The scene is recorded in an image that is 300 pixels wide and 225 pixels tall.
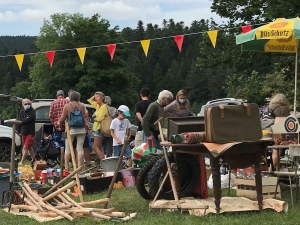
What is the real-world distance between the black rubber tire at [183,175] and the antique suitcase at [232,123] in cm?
89

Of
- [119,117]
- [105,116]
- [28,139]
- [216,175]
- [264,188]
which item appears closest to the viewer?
[216,175]

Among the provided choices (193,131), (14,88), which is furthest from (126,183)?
(14,88)

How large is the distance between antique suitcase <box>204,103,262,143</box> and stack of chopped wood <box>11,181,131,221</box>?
1.34 meters

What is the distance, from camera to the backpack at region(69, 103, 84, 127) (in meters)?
10.6

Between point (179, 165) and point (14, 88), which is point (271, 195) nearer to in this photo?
point (179, 165)

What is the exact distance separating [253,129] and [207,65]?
19.5 m

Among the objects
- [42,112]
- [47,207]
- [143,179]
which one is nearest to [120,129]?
[143,179]

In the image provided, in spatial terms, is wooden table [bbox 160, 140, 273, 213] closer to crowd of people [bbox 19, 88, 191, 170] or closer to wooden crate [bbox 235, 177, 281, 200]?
wooden crate [bbox 235, 177, 281, 200]

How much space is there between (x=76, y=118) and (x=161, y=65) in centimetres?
6732

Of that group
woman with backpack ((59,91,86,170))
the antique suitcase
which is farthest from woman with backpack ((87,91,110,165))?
the antique suitcase

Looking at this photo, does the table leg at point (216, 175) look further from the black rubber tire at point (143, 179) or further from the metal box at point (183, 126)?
the black rubber tire at point (143, 179)

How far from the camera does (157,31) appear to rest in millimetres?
85688

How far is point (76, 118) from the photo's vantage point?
1066cm

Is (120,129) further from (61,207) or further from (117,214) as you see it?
(117,214)
